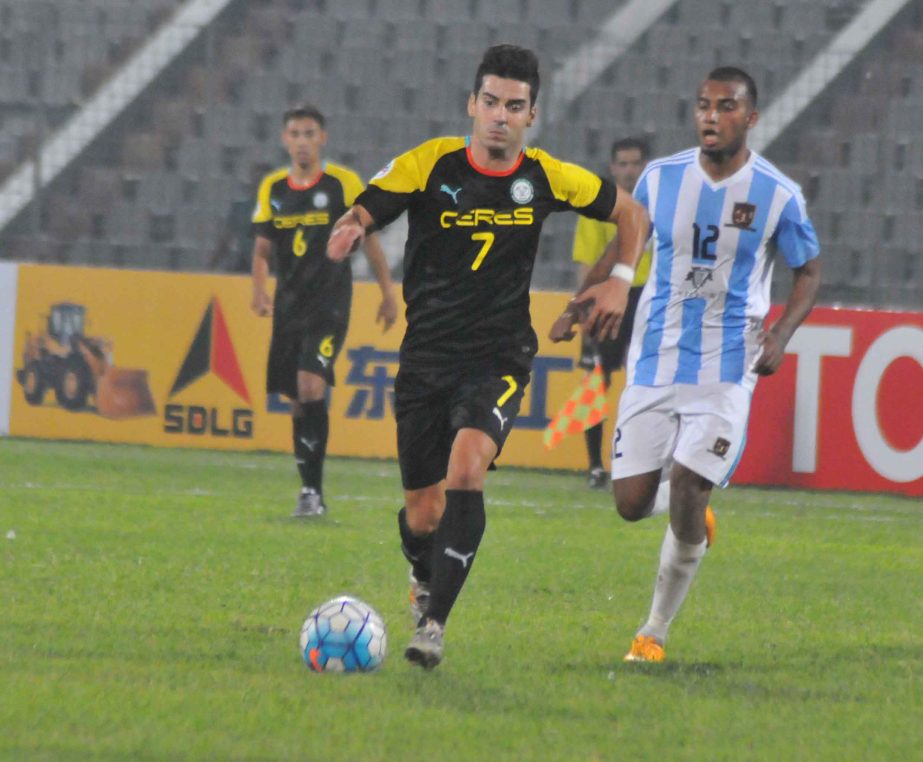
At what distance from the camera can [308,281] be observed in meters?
9.98

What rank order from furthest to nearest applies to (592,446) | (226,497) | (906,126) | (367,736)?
1. (906,126)
2. (592,446)
3. (226,497)
4. (367,736)

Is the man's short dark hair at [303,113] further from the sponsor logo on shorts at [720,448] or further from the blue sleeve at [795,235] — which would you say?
the sponsor logo on shorts at [720,448]

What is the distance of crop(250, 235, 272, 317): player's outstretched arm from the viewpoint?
406 inches

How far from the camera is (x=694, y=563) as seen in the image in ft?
19.8

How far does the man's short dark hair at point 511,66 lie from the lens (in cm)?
556

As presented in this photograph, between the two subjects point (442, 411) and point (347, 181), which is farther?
point (347, 181)

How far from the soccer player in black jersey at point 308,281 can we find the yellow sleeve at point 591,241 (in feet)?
6.90

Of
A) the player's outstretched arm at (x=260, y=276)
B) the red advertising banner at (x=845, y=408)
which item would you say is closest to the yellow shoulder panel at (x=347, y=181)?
the player's outstretched arm at (x=260, y=276)

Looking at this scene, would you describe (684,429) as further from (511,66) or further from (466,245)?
(511,66)

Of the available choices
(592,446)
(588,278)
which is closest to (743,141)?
(588,278)

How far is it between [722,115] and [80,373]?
827cm

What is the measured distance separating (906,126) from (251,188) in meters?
5.57

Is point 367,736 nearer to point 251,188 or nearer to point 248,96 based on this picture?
point 251,188

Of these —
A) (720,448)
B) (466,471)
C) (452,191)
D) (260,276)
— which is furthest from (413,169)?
(260,276)
